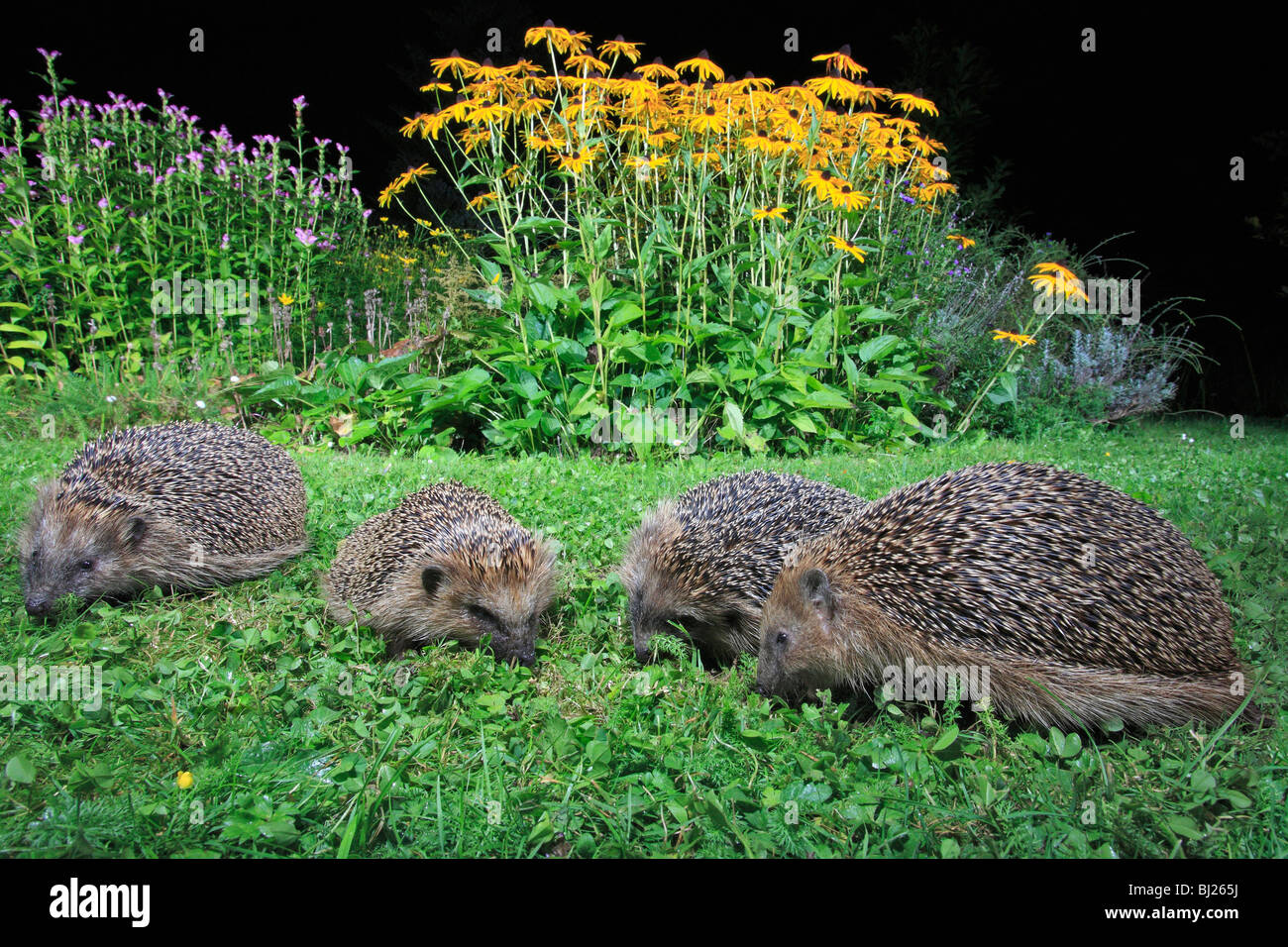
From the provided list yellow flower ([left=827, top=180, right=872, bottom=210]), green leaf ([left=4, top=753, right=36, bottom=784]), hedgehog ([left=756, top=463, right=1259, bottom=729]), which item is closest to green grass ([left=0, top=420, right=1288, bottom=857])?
green leaf ([left=4, top=753, right=36, bottom=784])

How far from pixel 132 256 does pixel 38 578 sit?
19.1ft

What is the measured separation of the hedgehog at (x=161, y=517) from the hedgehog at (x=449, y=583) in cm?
74

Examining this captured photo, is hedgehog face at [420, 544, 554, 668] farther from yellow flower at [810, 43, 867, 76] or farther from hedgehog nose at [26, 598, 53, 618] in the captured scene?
yellow flower at [810, 43, 867, 76]

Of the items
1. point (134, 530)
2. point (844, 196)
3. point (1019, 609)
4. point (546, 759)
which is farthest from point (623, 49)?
point (546, 759)

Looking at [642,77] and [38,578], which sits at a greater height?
[642,77]

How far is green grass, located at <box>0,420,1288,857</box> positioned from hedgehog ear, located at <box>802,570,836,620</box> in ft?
1.40

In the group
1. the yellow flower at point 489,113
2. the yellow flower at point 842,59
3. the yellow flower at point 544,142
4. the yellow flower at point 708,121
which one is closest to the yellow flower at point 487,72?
the yellow flower at point 489,113

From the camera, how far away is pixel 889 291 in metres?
7.99

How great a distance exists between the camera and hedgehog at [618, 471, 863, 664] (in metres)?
3.62

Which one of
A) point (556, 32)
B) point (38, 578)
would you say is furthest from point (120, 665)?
point (556, 32)

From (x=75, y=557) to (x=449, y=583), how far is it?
1.95m

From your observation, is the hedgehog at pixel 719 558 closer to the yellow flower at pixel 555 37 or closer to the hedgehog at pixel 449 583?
the hedgehog at pixel 449 583
